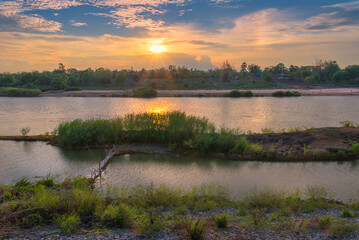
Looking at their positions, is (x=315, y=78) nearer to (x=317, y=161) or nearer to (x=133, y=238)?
(x=317, y=161)

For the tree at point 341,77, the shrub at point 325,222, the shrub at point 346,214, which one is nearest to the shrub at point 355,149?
the shrub at point 346,214

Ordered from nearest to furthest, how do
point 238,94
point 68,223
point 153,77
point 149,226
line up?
point 68,223, point 149,226, point 238,94, point 153,77

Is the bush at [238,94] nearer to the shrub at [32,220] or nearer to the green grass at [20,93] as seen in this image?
the green grass at [20,93]

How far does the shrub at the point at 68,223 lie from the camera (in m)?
6.00

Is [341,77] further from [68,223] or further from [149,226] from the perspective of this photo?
[68,223]

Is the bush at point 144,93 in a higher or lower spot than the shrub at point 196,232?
higher

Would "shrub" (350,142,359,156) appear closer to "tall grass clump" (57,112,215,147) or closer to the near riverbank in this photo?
the near riverbank

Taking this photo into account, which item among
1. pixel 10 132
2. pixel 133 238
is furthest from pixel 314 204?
pixel 10 132

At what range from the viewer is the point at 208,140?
15367mm

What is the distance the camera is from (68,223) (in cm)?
609

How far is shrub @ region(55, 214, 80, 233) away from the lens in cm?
600

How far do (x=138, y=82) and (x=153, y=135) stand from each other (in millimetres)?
74071

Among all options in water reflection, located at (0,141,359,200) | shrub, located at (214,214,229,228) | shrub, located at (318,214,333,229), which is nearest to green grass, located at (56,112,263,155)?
water reflection, located at (0,141,359,200)

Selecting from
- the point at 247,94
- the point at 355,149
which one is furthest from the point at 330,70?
the point at 355,149
